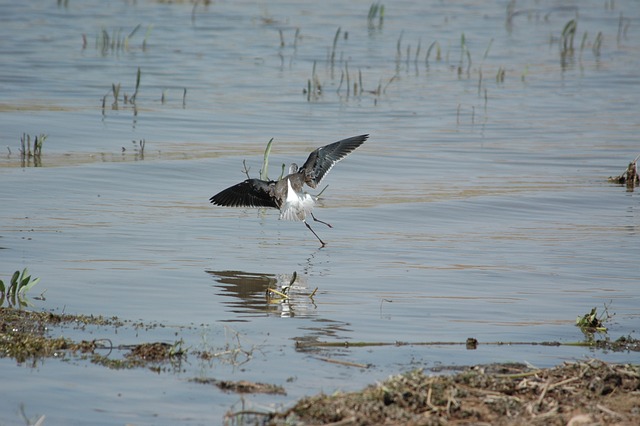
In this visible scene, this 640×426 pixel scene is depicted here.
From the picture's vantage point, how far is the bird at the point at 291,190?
27.2 feet

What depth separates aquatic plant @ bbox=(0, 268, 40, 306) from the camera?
578cm

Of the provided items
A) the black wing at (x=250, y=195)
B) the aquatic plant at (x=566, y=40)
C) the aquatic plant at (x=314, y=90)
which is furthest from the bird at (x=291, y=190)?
the aquatic plant at (x=566, y=40)

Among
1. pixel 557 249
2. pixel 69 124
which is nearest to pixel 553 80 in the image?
pixel 69 124

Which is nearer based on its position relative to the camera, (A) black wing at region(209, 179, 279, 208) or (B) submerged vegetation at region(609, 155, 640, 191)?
(A) black wing at region(209, 179, 279, 208)

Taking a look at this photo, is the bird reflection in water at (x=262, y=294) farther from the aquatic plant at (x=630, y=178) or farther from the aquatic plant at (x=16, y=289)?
the aquatic plant at (x=630, y=178)

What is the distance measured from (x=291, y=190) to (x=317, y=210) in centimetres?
127

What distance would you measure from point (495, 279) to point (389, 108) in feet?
28.0

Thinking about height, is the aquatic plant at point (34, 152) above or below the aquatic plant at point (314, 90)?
below

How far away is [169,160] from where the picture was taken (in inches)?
455

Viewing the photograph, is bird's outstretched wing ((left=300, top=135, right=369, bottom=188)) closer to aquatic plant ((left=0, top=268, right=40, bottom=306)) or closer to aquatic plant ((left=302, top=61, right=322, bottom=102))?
aquatic plant ((left=0, top=268, right=40, bottom=306))

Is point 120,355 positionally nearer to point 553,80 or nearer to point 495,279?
point 495,279

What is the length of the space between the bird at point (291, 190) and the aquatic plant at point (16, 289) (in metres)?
2.77

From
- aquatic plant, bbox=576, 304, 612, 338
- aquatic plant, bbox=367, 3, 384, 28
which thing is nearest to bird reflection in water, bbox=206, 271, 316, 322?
aquatic plant, bbox=576, 304, 612, 338

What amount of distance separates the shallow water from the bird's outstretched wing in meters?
0.53
